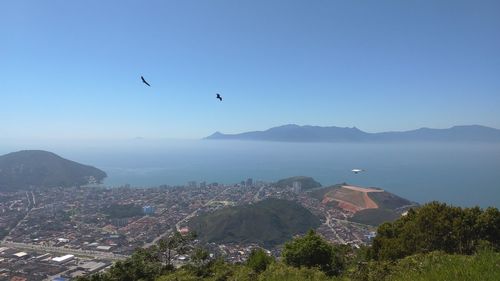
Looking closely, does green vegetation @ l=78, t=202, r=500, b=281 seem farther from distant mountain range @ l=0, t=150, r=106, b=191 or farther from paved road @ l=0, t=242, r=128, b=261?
distant mountain range @ l=0, t=150, r=106, b=191

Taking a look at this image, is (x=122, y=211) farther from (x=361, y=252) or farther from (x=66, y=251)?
(x=361, y=252)

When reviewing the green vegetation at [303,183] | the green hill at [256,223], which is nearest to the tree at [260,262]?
the green hill at [256,223]

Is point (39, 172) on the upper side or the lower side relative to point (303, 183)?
upper

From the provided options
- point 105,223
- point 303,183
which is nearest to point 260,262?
point 105,223

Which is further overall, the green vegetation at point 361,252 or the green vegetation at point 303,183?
the green vegetation at point 303,183

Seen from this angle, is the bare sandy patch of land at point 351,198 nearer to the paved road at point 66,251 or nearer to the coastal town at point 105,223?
the coastal town at point 105,223

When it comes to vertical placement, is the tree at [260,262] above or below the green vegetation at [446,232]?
below
